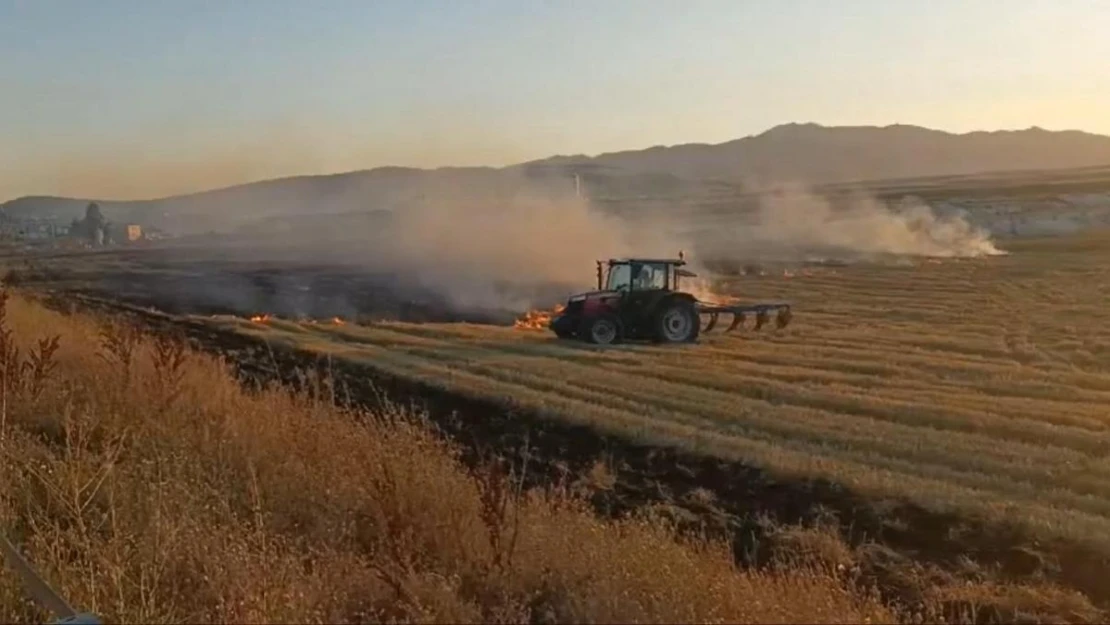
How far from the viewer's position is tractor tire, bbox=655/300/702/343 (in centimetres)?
2664

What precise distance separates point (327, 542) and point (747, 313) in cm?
2375

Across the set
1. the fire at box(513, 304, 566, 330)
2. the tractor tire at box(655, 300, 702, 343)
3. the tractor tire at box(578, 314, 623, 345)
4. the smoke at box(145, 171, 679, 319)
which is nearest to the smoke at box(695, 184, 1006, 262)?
the smoke at box(145, 171, 679, 319)

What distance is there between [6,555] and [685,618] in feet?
10.4

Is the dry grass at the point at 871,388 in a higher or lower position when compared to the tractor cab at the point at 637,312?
lower

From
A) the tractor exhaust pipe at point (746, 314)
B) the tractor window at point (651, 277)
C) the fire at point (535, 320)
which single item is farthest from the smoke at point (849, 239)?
the tractor window at point (651, 277)

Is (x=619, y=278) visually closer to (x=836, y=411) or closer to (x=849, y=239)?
(x=836, y=411)

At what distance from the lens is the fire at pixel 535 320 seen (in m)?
31.6

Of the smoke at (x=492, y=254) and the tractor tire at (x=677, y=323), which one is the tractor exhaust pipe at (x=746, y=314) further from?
the smoke at (x=492, y=254)

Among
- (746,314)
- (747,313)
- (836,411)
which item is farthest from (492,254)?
(836,411)

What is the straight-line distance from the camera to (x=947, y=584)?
8.91 m

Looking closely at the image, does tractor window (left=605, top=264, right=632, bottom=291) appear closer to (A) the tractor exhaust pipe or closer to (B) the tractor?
(B) the tractor

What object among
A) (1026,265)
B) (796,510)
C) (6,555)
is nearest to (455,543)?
(6,555)

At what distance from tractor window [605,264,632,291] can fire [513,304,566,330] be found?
3243 mm

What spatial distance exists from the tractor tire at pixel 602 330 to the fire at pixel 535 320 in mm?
3955
